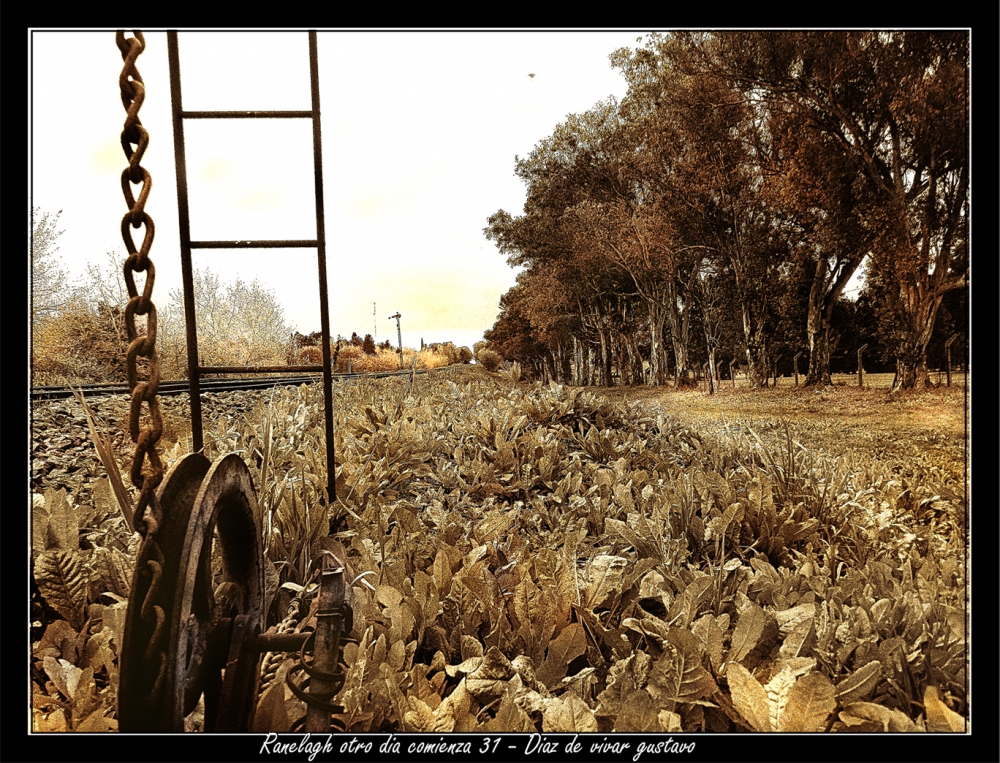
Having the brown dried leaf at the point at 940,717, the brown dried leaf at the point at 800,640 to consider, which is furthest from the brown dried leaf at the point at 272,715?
the brown dried leaf at the point at 940,717

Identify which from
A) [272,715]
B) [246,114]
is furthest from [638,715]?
[246,114]

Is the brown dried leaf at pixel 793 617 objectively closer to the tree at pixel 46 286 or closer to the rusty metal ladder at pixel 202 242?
the rusty metal ladder at pixel 202 242

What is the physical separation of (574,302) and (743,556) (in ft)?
7.65

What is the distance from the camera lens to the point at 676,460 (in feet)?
8.32

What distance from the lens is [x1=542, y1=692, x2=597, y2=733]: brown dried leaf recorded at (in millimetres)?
828

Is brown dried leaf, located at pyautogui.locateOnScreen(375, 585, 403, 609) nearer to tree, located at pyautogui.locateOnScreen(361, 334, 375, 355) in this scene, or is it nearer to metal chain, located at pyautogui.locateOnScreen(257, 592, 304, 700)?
metal chain, located at pyautogui.locateOnScreen(257, 592, 304, 700)

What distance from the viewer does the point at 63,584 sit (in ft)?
3.60

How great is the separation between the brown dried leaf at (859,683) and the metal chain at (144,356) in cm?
112

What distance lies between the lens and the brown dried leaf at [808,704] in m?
0.83

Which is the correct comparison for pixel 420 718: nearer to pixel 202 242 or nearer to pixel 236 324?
pixel 202 242

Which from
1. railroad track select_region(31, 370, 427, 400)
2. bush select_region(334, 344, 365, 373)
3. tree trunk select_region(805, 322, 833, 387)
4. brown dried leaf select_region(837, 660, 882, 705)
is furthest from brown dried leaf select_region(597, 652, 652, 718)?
bush select_region(334, 344, 365, 373)

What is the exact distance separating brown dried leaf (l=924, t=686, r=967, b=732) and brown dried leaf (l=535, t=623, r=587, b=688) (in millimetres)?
627
